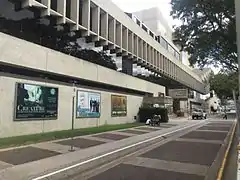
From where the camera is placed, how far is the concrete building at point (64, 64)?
16.8 meters

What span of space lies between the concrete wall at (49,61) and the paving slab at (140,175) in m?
9.76

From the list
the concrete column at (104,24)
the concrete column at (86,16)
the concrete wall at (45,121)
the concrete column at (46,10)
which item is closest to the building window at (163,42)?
the concrete wall at (45,121)

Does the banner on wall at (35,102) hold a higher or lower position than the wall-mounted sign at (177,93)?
lower

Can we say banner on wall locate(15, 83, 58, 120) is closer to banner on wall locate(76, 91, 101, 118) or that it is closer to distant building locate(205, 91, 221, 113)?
banner on wall locate(76, 91, 101, 118)

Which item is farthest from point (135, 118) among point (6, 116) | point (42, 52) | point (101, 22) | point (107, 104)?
point (6, 116)

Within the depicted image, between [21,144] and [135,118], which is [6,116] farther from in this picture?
[135,118]

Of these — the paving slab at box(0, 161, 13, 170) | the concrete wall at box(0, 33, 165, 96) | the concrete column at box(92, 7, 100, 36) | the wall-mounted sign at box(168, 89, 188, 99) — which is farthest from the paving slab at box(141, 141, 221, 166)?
the wall-mounted sign at box(168, 89, 188, 99)

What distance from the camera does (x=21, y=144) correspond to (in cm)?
1330

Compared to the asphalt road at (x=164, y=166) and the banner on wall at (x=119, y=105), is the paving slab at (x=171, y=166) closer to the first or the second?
the asphalt road at (x=164, y=166)

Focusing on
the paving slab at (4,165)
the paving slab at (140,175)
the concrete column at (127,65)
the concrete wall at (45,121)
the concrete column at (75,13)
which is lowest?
the paving slab at (140,175)

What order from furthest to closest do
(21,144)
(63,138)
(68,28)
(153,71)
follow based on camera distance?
(153,71), (68,28), (63,138), (21,144)

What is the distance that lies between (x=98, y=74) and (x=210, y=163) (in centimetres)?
1686

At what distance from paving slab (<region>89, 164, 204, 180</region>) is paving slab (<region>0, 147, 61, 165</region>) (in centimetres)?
287

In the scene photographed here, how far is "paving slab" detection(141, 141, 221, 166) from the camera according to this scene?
1153 cm
